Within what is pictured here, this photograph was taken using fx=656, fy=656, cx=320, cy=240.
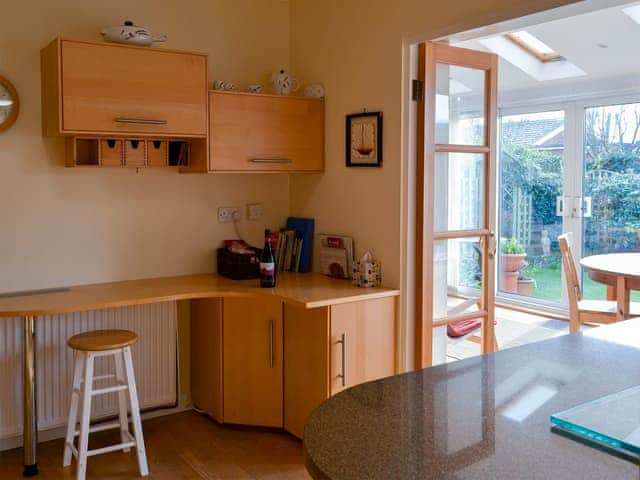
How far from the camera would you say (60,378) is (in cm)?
334

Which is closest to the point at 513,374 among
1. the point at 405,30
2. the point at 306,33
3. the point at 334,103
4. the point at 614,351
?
the point at 614,351

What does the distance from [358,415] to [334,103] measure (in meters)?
2.60

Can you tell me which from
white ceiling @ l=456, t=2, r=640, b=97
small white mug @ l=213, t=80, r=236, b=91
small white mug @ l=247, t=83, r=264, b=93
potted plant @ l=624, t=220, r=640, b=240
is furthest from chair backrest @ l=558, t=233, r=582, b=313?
small white mug @ l=213, t=80, r=236, b=91

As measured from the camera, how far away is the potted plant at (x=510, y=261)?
22.4ft

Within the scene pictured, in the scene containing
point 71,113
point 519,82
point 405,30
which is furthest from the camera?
point 519,82

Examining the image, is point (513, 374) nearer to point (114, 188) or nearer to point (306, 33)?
point (114, 188)

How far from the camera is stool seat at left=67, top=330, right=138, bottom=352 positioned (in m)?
2.85

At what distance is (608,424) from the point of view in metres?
1.22

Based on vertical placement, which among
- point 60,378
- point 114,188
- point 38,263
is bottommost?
point 60,378

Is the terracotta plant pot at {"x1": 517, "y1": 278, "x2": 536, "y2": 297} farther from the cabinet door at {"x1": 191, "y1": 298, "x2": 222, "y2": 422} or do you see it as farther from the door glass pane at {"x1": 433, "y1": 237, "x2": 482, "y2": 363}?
the cabinet door at {"x1": 191, "y1": 298, "x2": 222, "y2": 422}

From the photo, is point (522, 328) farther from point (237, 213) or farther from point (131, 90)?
point (131, 90)

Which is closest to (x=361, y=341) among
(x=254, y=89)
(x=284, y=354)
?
(x=284, y=354)

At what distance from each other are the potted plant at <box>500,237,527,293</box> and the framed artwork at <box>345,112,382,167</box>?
3.78m

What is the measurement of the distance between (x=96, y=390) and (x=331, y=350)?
1.09m
